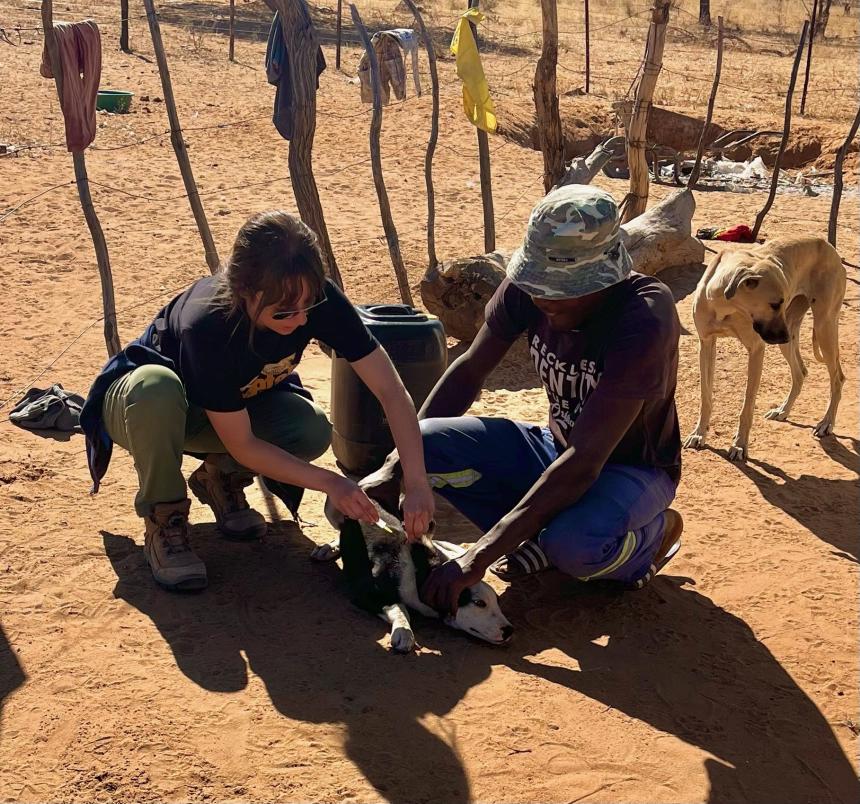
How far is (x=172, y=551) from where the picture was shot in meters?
3.62

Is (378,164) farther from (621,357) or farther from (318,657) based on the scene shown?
(318,657)

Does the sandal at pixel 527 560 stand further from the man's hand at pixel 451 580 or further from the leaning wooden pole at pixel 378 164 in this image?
the leaning wooden pole at pixel 378 164

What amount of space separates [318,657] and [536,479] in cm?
108

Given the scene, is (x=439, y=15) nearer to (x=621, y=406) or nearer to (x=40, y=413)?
(x=40, y=413)

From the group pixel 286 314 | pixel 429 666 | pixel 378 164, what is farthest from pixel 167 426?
pixel 378 164

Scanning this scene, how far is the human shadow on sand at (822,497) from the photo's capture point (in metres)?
4.70

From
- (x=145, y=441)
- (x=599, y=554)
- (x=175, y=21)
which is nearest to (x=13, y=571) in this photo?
(x=145, y=441)

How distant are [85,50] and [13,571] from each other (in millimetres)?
3468

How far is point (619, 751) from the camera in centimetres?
291

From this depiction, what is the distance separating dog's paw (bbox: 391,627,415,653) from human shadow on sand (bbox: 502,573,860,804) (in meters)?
0.36

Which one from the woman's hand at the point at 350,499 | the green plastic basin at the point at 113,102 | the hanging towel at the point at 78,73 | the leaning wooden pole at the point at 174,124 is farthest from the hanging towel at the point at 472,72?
the green plastic basin at the point at 113,102

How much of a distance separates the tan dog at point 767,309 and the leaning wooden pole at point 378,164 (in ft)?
8.78

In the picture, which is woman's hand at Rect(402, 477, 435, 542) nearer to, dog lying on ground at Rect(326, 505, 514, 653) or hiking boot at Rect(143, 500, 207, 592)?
dog lying on ground at Rect(326, 505, 514, 653)

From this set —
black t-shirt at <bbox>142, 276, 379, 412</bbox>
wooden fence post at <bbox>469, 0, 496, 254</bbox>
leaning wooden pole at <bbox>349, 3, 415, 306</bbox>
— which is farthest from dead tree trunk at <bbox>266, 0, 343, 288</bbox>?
black t-shirt at <bbox>142, 276, 379, 412</bbox>
